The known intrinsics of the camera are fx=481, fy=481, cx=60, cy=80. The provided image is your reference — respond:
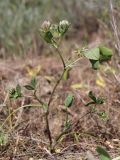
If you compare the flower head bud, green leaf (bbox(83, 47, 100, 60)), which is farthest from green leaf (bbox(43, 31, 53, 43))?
green leaf (bbox(83, 47, 100, 60))

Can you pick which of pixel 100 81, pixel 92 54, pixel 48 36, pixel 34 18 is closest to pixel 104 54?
pixel 92 54

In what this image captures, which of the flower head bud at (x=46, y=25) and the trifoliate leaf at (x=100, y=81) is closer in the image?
the flower head bud at (x=46, y=25)

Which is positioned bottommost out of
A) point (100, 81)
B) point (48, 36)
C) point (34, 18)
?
point (100, 81)

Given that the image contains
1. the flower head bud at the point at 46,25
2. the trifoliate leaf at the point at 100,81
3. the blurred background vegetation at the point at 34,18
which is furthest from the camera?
the blurred background vegetation at the point at 34,18

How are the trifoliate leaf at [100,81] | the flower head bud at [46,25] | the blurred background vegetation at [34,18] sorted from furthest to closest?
the blurred background vegetation at [34,18], the trifoliate leaf at [100,81], the flower head bud at [46,25]

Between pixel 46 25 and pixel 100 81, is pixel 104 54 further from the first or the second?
pixel 100 81

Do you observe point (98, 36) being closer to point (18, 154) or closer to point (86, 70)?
point (86, 70)

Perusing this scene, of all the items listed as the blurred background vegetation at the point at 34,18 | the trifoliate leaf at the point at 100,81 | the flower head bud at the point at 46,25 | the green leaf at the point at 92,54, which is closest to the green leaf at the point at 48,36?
the flower head bud at the point at 46,25

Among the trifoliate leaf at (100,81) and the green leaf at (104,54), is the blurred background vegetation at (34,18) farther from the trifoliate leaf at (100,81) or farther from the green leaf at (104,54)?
the green leaf at (104,54)
